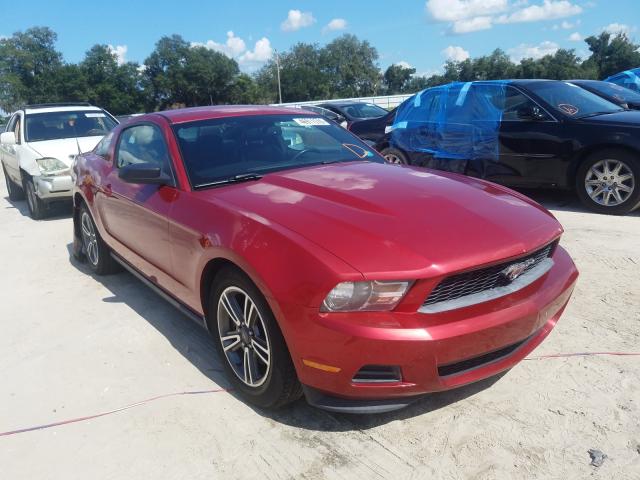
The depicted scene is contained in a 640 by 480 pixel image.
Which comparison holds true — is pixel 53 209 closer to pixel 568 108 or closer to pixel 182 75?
pixel 568 108

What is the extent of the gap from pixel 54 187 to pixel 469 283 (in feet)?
22.3

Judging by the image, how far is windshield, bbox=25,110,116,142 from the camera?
827cm

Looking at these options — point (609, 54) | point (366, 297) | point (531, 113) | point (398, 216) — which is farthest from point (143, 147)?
point (609, 54)

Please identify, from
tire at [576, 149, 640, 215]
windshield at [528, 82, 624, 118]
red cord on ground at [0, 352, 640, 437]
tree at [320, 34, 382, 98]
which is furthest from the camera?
tree at [320, 34, 382, 98]

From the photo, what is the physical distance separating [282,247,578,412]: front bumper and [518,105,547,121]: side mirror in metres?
4.74

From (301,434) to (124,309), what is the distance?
2224mm

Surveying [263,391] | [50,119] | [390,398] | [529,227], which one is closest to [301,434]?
[263,391]

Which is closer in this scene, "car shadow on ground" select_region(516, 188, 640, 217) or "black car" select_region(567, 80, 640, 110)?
"car shadow on ground" select_region(516, 188, 640, 217)

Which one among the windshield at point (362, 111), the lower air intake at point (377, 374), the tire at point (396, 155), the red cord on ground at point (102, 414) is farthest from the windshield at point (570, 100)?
the windshield at point (362, 111)

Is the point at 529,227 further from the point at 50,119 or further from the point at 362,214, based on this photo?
the point at 50,119

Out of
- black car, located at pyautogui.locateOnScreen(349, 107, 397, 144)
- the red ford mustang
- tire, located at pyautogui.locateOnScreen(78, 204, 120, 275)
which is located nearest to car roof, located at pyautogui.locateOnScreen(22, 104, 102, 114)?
tire, located at pyautogui.locateOnScreen(78, 204, 120, 275)

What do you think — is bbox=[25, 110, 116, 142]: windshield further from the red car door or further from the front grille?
the front grille

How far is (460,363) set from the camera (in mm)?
2307

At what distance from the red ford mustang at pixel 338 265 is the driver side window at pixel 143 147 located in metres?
0.03
